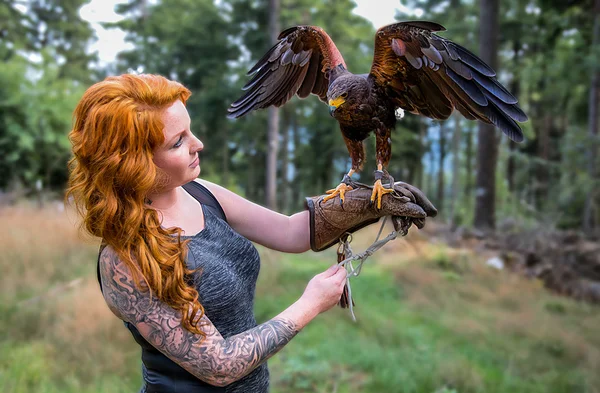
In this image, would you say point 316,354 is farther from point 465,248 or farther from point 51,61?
point 51,61

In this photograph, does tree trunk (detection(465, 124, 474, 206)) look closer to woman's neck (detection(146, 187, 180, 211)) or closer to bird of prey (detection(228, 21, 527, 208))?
bird of prey (detection(228, 21, 527, 208))

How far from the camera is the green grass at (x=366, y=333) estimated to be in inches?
137

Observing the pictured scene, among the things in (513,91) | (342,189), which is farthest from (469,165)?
(342,189)

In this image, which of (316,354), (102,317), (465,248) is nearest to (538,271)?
(465,248)

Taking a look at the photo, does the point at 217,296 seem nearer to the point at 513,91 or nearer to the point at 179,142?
the point at 179,142

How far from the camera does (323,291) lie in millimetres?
1356

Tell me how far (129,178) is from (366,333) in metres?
3.69

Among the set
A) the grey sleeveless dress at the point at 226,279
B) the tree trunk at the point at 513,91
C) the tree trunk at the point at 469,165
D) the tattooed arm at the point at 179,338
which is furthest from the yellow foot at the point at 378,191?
the tree trunk at the point at 469,165

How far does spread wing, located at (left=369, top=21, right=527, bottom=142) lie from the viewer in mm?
1408

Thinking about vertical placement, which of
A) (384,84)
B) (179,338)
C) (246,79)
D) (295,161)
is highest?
(246,79)

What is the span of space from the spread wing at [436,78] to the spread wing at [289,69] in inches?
9.0

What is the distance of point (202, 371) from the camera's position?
1.19m

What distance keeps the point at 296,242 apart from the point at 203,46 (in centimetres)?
1326

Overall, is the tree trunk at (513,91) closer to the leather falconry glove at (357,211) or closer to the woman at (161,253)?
the leather falconry glove at (357,211)
